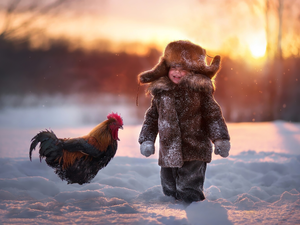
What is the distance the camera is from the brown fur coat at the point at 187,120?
224cm

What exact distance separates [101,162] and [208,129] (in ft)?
3.93

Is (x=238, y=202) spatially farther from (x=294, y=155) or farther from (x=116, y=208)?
(x=294, y=155)

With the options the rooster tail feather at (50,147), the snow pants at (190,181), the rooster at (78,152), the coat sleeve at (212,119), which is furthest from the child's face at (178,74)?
the rooster tail feather at (50,147)

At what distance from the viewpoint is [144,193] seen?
2479mm

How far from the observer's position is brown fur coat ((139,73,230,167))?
2244 mm

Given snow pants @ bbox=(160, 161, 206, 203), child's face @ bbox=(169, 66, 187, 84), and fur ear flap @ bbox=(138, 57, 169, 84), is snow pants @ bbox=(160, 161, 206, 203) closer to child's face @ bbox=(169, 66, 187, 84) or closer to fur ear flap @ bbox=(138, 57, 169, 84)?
child's face @ bbox=(169, 66, 187, 84)

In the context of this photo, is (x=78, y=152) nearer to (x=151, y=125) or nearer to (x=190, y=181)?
(x=151, y=125)

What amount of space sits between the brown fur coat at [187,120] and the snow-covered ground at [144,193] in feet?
1.40

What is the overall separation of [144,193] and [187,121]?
2.70 ft

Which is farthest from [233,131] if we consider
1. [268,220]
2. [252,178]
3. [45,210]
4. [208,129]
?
[45,210]

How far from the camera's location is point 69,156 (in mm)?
2705

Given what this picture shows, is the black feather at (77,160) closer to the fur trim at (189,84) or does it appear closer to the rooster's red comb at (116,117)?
the rooster's red comb at (116,117)

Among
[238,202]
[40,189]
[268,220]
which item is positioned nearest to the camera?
[268,220]

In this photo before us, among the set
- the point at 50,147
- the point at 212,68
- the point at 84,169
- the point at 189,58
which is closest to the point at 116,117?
the point at 84,169
